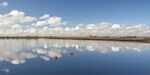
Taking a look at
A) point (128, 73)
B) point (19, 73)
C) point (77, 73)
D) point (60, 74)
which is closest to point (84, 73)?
point (77, 73)

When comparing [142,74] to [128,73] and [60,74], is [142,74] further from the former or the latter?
[60,74]

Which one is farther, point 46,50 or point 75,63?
point 46,50

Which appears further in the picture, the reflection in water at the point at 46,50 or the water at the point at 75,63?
the reflection in water at the point at 46,50

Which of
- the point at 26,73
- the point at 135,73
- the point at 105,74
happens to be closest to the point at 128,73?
the point at 135,73

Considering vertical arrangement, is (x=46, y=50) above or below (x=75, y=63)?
above

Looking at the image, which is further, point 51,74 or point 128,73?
point 128,73

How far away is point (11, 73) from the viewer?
33938 millimetres

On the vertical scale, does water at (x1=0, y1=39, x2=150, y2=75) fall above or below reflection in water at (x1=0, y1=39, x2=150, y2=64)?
below

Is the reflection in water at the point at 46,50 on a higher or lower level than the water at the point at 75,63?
higher

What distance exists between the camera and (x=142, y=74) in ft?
114

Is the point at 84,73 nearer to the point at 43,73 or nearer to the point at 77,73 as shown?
the point at 77,73

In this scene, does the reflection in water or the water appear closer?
the water

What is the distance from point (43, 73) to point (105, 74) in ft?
24.2

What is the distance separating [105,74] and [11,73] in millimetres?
11129
